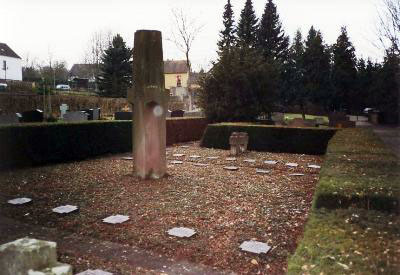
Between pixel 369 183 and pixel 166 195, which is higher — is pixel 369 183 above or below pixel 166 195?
above

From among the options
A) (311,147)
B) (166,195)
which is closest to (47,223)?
(166,195)

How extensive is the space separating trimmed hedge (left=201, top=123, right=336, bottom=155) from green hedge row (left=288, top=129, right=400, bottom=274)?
8845 mm

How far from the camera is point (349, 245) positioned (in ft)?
9.65

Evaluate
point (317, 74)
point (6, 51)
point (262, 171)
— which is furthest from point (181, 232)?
point (6, 51)

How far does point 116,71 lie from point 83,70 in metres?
36.9

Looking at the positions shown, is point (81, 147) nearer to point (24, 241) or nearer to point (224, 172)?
point (224, 172)

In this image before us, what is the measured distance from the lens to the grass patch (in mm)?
2613

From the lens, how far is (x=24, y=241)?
3264 millimetres

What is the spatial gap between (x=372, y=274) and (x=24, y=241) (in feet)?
9.87

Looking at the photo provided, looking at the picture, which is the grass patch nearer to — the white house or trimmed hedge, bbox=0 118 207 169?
trimmed hedge, bbox=0 118 207 169

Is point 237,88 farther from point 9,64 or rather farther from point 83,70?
point 83,70

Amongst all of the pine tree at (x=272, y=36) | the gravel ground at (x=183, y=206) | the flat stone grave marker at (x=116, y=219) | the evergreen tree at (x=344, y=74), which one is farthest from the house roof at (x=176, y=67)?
the flat stone grave marker at (x=116, y=219)

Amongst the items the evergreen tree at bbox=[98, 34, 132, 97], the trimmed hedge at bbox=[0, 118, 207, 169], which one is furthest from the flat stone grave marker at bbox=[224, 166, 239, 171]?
the evergreen tree at bbox=[98, 34, 132, 97]

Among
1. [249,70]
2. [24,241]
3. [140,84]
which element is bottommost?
[24,241]
